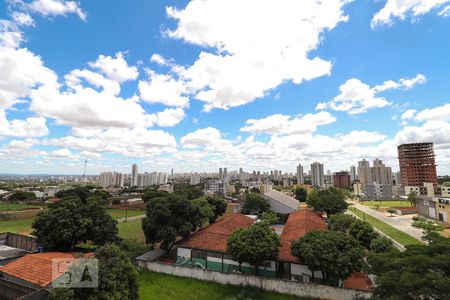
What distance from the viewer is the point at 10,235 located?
21016mm

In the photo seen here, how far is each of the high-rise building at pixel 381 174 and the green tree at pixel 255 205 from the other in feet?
273

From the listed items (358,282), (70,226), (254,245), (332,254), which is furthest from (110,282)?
(358,282)

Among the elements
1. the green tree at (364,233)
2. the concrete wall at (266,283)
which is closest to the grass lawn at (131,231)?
the concrete wall at (266,283)

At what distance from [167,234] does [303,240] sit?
9789 mm

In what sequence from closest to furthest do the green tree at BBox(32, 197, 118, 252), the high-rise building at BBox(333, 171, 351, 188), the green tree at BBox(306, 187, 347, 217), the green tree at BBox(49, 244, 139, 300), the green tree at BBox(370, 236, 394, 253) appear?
the green tree at BBox(49, 244, 139, 300)
the green tree at BBox(32, 197, 118, 252)
the green tree at BBox(370, 236, 394, 253)
the green tree at BBox(306, 187, 347, 217)
the high-rise building at BBox(333, 171, 351, 188)

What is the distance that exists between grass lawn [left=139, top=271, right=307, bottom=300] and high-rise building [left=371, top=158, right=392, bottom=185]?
10361cm

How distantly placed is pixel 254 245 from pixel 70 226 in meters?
12.6

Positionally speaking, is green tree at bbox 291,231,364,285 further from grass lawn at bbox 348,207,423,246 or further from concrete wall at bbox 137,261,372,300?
grass lawn at bbox 348,207,423,246

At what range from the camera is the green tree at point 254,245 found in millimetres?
14922

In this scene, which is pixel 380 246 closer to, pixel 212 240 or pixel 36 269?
pixel 212 240

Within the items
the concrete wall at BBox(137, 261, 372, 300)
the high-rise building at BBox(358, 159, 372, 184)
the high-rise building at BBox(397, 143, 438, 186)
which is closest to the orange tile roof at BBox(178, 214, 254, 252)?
the concrete wall at BBox(137, 261, 372, 300)

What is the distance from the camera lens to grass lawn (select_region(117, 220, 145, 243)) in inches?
1089

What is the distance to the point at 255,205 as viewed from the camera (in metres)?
36.6

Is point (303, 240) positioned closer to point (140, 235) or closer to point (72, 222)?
point (72, 222)
